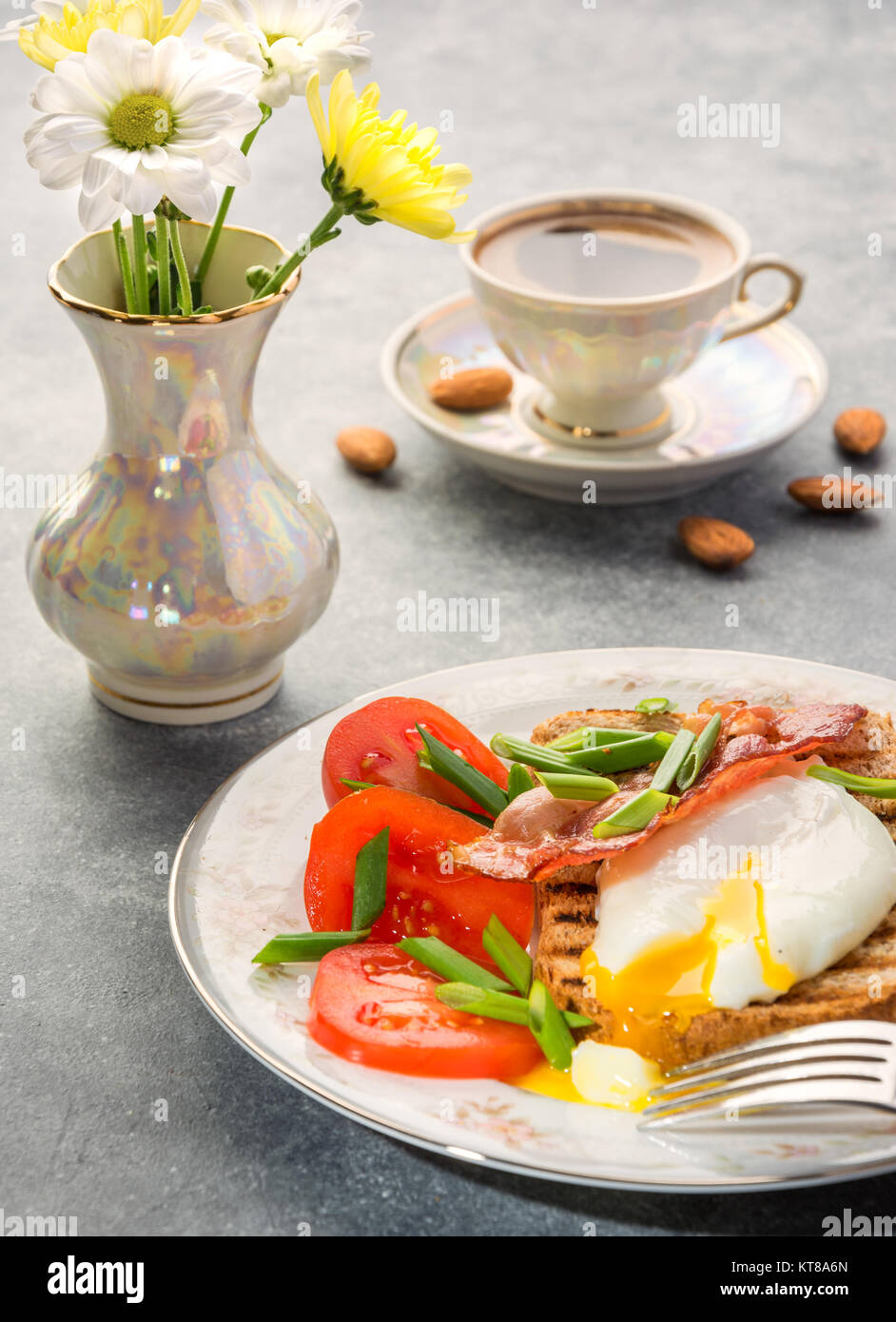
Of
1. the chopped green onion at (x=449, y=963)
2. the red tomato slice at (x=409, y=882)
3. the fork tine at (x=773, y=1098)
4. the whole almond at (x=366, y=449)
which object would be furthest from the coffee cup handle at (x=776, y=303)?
the fork tine at (x=773, y=1098)

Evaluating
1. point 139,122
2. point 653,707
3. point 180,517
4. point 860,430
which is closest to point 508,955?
point 653,707

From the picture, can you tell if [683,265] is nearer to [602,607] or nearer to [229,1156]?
[602,607]

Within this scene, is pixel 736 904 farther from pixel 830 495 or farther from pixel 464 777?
pixel 830 495

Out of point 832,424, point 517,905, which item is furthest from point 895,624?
point 517,905

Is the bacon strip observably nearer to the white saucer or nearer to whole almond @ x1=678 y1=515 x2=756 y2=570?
whole almond @ x1=678 y1=515 x2=756 y2=570

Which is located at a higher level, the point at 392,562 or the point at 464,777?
the point at 464,777

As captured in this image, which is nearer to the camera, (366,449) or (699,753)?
(699,753)
